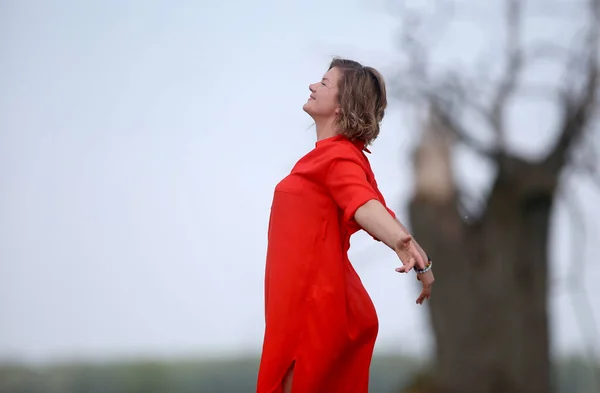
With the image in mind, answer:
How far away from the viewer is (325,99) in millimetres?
2225

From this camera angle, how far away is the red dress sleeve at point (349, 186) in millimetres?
2000

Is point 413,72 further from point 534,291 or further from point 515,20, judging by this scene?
point 534,291

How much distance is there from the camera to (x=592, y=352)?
195 inches

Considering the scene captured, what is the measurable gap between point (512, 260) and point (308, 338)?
3663 mm

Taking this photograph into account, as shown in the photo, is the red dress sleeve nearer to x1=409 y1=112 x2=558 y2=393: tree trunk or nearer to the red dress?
the red dress

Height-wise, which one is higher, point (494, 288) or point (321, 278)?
point (494, 288)

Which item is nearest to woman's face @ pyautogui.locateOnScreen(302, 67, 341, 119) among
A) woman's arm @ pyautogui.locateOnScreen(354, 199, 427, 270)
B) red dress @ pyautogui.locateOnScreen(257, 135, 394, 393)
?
red dress @ pyautogui.locateOnScreen(257, 135, 394, 393)

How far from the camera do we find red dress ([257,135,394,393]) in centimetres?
206

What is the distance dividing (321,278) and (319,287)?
0.07 ft

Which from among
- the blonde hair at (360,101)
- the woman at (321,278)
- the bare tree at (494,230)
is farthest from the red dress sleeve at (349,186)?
the bare tree at (494,230)

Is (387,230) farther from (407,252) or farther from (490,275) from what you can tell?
(490,275)

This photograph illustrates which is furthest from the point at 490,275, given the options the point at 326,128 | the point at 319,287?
the point at 319,287

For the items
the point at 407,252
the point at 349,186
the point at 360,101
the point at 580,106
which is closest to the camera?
the point at 407,252

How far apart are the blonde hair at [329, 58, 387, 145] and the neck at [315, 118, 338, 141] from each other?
24mm
